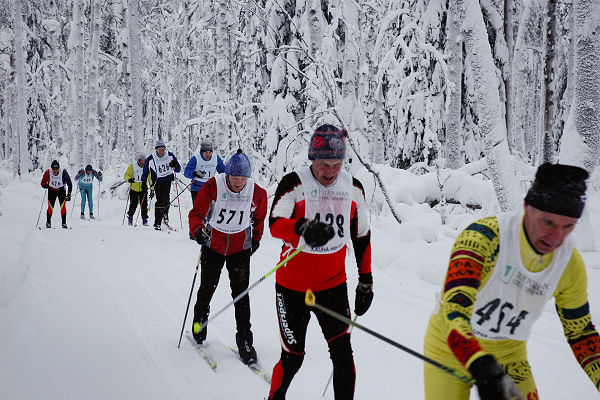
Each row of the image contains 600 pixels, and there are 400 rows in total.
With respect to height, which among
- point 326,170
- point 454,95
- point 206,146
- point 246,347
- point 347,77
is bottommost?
point 246,347

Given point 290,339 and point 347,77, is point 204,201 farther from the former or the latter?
point 347,77

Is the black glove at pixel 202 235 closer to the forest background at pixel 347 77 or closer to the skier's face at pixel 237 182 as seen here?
the skier's face at pixel 237 182

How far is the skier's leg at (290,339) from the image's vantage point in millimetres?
3254

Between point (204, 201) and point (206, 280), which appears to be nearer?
point (204, 201)

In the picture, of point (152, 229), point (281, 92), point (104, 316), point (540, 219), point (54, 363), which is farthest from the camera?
point (152, 229)

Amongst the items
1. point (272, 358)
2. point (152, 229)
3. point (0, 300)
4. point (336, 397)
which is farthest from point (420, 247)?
point (152, 229)

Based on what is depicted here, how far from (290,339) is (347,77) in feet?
33.4

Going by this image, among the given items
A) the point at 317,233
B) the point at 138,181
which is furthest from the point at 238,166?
the point at 138,181

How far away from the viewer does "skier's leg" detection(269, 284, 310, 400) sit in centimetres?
325

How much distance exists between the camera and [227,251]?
4.99 meters

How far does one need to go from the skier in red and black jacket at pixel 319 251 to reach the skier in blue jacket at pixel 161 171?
9.87m

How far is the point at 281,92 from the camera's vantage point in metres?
12.0

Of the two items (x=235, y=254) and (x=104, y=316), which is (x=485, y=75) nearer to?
(x=235, y=254)

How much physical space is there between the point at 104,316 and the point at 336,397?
12.7ft
